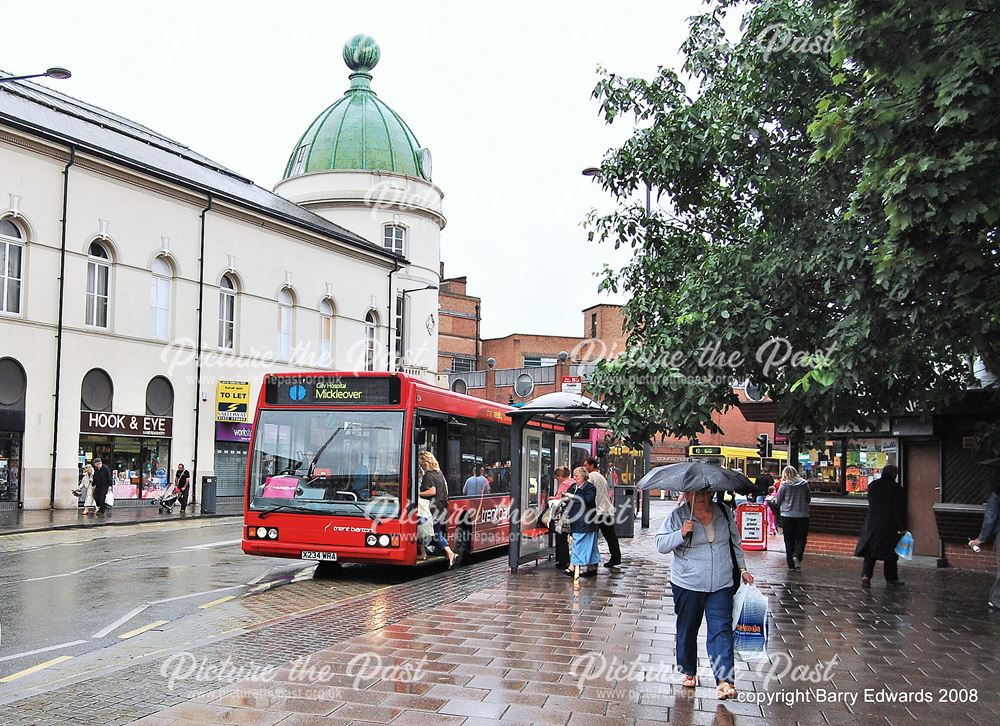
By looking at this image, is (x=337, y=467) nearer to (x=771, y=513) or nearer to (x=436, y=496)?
(x=436, y=496)

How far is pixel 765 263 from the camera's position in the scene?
37.1ft

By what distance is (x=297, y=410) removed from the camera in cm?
1352

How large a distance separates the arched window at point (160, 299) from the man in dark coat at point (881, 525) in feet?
81.9

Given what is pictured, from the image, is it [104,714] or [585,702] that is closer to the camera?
[104,714]

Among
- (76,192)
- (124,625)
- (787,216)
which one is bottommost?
(124,625)

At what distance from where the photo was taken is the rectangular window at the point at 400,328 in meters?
46.2

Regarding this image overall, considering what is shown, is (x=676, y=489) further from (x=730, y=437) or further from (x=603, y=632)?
(x=730, y=437)

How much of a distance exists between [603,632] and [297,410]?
19.4ft

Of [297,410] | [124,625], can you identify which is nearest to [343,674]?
[124,625]

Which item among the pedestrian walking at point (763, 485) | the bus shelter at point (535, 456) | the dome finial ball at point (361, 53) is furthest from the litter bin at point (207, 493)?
the dome finial ball at point (361, 53)

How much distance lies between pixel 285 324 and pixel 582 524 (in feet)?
87.8

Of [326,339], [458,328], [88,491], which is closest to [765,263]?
[88,491]

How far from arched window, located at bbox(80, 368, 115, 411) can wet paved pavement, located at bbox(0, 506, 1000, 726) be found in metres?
20.5

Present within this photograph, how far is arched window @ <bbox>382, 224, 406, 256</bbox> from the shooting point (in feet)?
153
